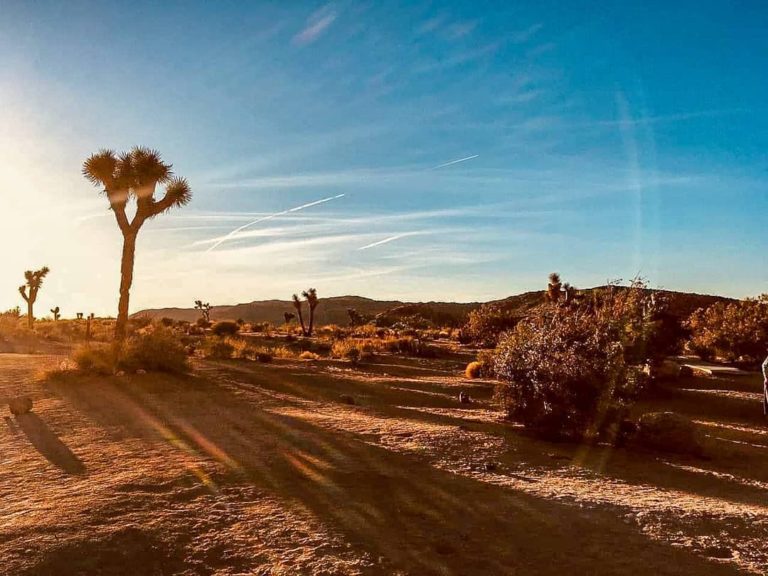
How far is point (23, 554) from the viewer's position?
194 inches

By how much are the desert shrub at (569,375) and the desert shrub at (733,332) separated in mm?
17977

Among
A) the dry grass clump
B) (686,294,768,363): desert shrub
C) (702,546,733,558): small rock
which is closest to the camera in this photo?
(702,546,733,558): small rock

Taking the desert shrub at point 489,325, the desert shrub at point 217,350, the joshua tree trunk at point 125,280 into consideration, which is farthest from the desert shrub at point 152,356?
the desert shrub at point 489,325

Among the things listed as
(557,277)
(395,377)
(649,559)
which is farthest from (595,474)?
(557,277)

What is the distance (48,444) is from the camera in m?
9.39

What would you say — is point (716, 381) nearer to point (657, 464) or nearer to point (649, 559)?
point (657, 464)

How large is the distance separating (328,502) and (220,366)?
1655 centimetres

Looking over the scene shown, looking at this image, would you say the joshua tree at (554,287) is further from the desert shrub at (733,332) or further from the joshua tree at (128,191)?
the joshua tree at (128,191)

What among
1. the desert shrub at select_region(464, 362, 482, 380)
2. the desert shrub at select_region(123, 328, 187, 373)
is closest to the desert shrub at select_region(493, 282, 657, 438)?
the desert shrub at select_region(464, 362, 482, 380)

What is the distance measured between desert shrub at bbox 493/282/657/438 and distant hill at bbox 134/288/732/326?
182ft

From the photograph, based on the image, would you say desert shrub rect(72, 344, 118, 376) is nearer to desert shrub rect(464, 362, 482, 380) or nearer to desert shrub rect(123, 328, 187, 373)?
desert shrub rect(123, 328, 187, 373)

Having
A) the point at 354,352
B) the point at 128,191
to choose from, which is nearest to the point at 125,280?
the point at 128,191

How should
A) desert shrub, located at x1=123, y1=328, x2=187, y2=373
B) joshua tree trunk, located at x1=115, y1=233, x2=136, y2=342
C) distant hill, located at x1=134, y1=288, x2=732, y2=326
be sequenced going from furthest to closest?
distant hill, located at x1=134, y1=288, x2=732, y2=326, joshua tree trunk, located at x1=115, y1=233, x2=136, y2=342, desert shrub, located at x1=123, y1=328, x2=187, y2=373

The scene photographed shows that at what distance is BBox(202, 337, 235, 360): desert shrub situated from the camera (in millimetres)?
26016
